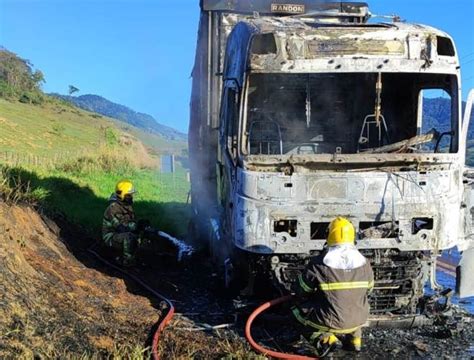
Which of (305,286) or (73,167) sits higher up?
(73,167)

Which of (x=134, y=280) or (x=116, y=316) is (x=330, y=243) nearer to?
(x=116, y=316)

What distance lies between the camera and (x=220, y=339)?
5.69 m

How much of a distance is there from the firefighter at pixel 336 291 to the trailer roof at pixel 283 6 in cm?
389

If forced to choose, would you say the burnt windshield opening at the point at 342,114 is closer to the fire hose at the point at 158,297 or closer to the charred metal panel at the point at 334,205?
the charred metal panel at the point at 334,205

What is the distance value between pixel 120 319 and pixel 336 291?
2141 millimetres

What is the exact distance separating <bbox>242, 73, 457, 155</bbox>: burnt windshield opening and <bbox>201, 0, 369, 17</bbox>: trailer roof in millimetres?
1565

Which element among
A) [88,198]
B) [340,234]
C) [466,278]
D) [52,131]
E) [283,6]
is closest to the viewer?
[340,234]

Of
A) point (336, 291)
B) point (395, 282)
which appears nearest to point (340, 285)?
point (336, 291)

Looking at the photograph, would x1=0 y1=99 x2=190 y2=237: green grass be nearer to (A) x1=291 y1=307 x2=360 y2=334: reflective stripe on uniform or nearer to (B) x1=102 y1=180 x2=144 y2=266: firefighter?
(B) x1=102 y1=180 x2=144 y2=266: firefighter

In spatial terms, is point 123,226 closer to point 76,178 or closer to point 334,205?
point 334,205

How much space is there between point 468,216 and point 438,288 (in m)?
0.82

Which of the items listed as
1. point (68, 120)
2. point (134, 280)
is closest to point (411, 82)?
point (134, 280)

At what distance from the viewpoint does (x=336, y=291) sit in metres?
5.13

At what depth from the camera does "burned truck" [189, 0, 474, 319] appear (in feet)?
19.4
